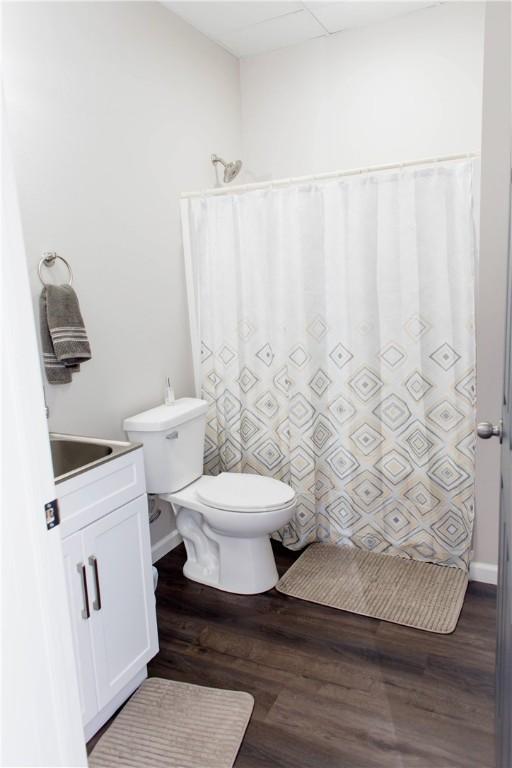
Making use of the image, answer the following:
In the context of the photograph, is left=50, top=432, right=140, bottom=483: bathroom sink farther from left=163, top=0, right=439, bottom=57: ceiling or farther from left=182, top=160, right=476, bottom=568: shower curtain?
left=163, top=0, right=439, bottom=57: ceiling

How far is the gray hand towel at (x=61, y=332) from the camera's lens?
6.81 feet

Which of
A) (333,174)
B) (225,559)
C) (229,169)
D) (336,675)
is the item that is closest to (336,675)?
(336,675)

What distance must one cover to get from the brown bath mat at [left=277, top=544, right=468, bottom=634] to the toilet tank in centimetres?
68

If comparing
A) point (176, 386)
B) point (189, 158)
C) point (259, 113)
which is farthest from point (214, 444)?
point (259, 113)

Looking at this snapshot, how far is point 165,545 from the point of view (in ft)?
9.53

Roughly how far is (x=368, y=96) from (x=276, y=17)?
61 centimetres

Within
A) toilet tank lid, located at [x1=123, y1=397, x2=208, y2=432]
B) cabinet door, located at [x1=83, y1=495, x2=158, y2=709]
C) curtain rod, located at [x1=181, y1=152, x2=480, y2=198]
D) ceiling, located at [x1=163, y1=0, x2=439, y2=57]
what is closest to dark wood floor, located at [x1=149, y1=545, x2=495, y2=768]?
cabinet door, located at [x1=83, y1=495, x2=158, y2=709]

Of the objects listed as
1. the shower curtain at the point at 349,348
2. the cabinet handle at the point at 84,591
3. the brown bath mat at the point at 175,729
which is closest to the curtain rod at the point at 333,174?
the shower curtain at the point at 349,348

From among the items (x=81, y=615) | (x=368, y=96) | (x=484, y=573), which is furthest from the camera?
(x=368, y=96)

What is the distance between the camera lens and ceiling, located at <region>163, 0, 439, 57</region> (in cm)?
273

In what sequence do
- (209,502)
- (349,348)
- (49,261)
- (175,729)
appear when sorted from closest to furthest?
(175,729) → (49,261) → (209,502) → (349,348)

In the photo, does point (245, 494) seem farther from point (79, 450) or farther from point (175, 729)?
point (175, 729)

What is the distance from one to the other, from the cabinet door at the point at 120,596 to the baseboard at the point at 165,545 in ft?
2.65

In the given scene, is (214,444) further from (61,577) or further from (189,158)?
(61,577)
